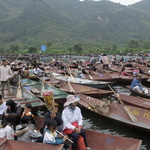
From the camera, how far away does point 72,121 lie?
4.84 meters

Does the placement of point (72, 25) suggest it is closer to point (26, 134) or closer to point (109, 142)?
point (109, 142)

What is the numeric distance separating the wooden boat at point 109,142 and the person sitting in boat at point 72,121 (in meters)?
0.45

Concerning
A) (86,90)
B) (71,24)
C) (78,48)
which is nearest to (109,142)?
(86,90)

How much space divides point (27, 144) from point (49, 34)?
297 ft

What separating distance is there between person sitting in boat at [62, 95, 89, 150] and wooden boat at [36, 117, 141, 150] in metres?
0.45

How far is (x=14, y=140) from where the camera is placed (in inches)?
165

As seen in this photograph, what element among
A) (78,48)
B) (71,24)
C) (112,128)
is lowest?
(112,128)

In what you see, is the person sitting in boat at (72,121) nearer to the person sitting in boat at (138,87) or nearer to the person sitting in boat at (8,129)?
the person sitting in boat at (8,129)

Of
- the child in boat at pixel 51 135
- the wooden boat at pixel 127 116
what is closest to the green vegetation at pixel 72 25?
the wooden boat at pixel 127 116

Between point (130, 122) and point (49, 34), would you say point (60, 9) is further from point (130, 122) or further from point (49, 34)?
point (130, 122)

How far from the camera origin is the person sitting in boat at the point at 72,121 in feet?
15.0

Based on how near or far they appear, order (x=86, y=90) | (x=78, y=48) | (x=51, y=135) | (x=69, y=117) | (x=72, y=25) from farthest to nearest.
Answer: (x=72, y=25), (x=78, y=48), (x=86, y=90), (x=69, y=117), (x=51, y=135)

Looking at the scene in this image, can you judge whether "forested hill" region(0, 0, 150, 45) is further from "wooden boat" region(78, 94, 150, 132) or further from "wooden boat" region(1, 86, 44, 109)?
"wooden boat" region(78, 94, 150, 132)

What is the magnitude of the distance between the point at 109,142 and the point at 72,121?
3.40ft
